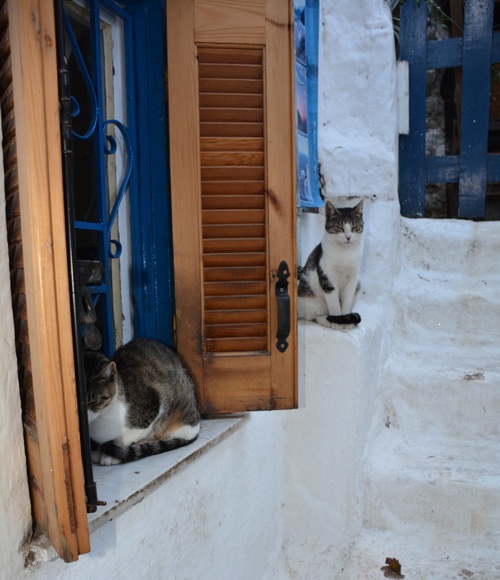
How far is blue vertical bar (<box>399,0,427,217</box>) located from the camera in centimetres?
339

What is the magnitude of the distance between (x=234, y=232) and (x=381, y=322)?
1419 millimetres

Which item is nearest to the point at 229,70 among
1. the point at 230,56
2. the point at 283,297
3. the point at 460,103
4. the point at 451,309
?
the point at 230,56

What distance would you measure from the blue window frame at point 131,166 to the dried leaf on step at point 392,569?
4.93 ft

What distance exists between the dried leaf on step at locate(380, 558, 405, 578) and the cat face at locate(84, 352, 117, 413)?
1.66 meters

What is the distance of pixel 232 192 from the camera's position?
1.67 metres

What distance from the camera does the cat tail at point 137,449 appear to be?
1456 millimetres

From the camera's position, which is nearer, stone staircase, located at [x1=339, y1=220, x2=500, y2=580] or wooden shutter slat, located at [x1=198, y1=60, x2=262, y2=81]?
wooden shutter slat, located at [x1=198, y1=60, x2=262, y2=81]

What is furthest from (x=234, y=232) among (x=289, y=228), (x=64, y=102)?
(x=64, y=102)

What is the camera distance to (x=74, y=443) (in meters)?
0.94

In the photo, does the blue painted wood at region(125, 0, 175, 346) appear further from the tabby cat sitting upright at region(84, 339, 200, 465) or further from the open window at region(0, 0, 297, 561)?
the tabby cat sitting upright at region(84, 339, 200, 465)

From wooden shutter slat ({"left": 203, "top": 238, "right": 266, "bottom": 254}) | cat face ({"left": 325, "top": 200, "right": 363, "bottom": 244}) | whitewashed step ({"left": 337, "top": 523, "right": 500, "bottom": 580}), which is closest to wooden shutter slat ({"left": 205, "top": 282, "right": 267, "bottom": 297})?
wooden shutter slat ({"left": 203, "top": 238, "right": 266, "bottom": 254})

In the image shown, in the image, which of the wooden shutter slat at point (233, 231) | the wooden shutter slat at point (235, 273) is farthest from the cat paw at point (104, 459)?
the wooden shutter slat at point (233, 231)

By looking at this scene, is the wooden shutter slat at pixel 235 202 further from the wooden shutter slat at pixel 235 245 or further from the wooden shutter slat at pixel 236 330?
the wooden shutter slat at pixel 236 330

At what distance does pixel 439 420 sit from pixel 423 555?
692 mm
